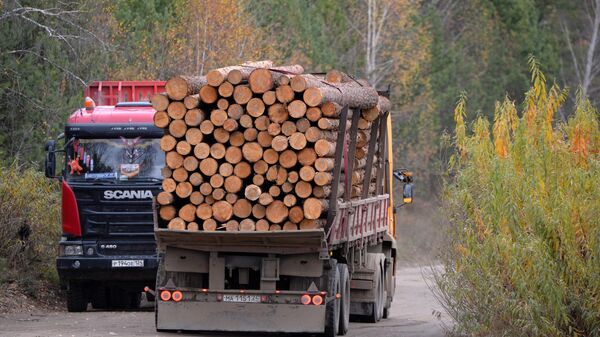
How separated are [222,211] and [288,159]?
94 centimetres

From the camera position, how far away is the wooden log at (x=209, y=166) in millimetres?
15164

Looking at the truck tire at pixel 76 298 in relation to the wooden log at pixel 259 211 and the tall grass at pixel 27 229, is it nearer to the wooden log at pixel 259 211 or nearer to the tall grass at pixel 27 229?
the tall grass at pixel 27 229

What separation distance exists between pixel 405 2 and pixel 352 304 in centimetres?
3025

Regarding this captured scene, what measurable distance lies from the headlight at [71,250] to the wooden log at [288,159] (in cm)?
543

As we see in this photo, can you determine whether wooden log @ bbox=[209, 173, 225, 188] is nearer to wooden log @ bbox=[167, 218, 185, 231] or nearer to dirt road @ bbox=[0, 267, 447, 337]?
wooden log @ bbox=[167, 218, 185, 231]

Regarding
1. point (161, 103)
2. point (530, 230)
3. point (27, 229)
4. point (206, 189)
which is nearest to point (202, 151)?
point (206, 189)

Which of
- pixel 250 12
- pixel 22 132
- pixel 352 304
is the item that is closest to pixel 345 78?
pixel 352 304

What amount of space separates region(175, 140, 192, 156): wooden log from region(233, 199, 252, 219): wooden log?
0.81 metres

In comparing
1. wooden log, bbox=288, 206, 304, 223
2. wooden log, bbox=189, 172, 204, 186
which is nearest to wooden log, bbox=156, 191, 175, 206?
wooden log, bbox=189, 172, 204, 186

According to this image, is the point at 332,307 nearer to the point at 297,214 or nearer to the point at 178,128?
the point at 297,214

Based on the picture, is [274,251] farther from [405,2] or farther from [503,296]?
[405,2]

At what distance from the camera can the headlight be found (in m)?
19.4

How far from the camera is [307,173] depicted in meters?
15.0

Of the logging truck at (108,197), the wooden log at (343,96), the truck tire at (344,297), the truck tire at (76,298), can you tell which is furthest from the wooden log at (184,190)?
the truck tire at (76,298)
